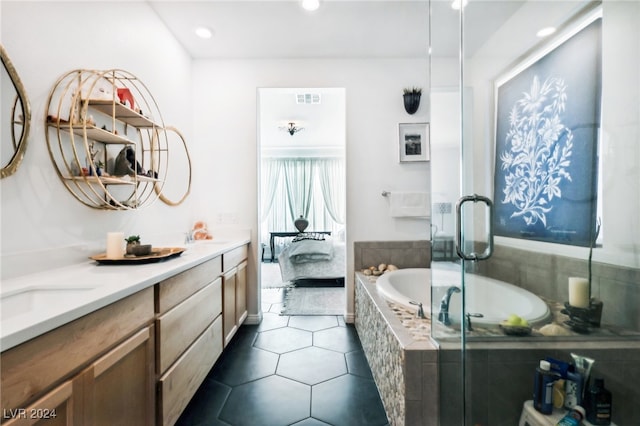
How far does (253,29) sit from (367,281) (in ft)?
7.51

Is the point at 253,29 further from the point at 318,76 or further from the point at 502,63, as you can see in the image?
the point at 502,63

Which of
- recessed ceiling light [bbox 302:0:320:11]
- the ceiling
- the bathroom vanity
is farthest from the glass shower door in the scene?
the bathroom vanity

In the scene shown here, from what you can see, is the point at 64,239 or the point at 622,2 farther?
the point at 64,239

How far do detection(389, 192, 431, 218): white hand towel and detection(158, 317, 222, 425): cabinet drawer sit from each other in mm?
1822

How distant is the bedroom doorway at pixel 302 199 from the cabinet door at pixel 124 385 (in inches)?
62.5

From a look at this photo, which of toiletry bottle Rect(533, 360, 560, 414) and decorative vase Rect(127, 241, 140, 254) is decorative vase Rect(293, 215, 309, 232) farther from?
toiletry bottle Rect(533, 360, 560, 414)

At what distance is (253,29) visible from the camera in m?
2.19

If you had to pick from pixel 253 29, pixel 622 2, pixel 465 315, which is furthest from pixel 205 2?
pixel 465 315

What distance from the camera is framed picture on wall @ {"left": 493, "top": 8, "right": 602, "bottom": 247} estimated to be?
954 millimetres

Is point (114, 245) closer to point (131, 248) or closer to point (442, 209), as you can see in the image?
point (131, 248)

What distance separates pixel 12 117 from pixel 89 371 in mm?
1017

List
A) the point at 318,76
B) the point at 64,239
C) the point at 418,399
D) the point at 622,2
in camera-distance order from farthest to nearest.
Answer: the point at 318,76
the point at 64,239
the point at 418,399
the point at 622,2

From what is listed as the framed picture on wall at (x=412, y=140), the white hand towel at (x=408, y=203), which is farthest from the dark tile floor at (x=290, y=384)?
the framed picture on wall at (x=412, y=140)

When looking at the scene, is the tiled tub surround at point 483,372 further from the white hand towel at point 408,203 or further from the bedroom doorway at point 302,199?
the bedroom doorway at point 302,199
